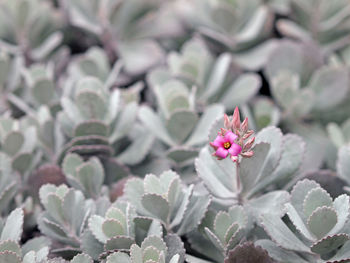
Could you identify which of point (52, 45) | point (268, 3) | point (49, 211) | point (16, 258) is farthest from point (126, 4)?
point (16, 258)

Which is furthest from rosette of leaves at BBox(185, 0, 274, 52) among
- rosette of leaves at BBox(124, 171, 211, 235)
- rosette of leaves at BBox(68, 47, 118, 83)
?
rosette of leaves at BBox(124, 171, 211, 235)

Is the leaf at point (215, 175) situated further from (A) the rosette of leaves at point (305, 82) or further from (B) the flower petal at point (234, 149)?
(A) the rosette of leaves at point (305, 82)

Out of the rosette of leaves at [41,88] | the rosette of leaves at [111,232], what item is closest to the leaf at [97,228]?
the rosette of leaves at [111,232]

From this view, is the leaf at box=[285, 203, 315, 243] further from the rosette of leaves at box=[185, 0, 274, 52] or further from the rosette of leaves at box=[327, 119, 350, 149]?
the rosette of leaves at box=[185, 0, 274, 52]

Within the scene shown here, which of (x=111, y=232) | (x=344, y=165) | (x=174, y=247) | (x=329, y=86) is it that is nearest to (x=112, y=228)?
(x=111, y=232)

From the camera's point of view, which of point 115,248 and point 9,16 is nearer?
point 115,248

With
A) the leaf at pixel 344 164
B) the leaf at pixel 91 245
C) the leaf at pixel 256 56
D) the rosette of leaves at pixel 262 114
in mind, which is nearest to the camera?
the leaf at pixel 91 245

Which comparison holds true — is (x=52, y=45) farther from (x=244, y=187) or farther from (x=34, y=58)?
(x=244, y=187)

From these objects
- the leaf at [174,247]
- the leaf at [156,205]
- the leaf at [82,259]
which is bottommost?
the leaf at [174,247]
